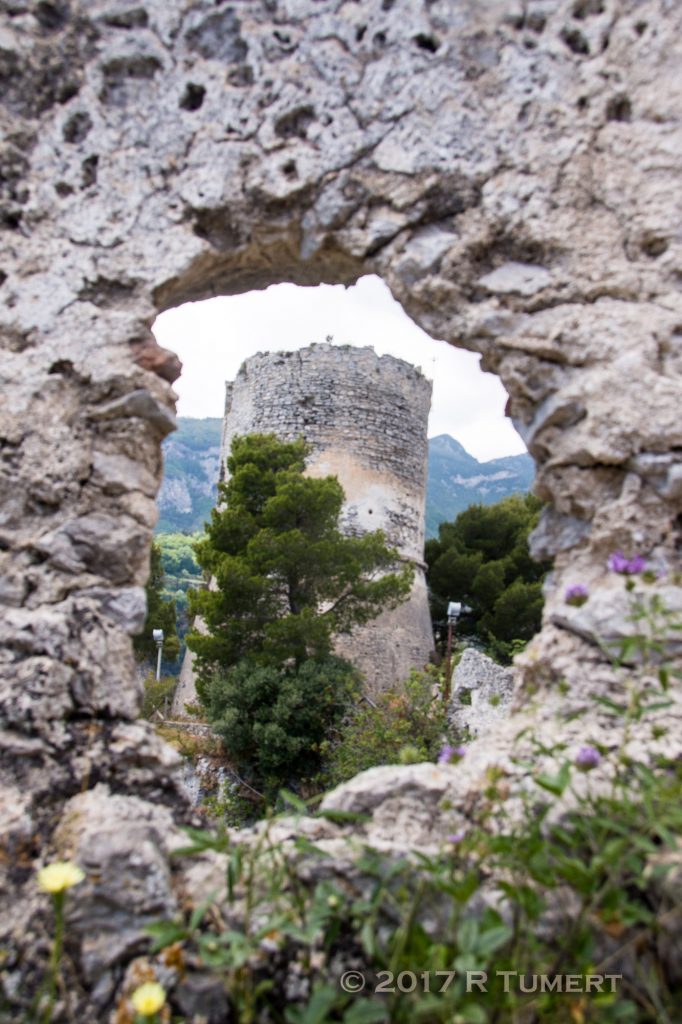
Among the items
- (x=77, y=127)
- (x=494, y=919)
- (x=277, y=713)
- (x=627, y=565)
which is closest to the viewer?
(x=494, y=919)

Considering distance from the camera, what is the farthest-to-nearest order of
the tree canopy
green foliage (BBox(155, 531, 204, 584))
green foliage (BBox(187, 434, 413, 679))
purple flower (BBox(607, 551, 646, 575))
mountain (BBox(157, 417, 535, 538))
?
mountain (BBox(157, 417, 535, 538)) < green foliage (BBox(155, 531, 204, 584)) < green foliage (BBox(187, 434, 413, 679)) < the tree canopy < purple flower (BBox(607, 551, 646, 575))

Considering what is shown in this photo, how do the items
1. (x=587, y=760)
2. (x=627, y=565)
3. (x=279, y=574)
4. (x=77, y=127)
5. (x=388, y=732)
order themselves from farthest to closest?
(x=279, y=574) → (x=388, y=732) → (x=77, y=127) → (x=627, y=565) → (x=587, y=760)

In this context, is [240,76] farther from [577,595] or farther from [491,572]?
[491,572]

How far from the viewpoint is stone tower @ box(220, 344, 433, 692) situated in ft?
55.4

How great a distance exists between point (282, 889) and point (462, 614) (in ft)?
56.6

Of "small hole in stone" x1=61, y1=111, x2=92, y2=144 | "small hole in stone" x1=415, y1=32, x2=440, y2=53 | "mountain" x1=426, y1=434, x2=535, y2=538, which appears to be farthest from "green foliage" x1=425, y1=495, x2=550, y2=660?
"mountain" x1=426, y1=434, x2=535, y2=538

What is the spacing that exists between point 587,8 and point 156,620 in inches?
729

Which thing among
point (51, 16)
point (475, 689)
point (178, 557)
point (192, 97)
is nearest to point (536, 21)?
point (192, 97)

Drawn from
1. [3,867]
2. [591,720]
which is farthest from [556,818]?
[3,867]

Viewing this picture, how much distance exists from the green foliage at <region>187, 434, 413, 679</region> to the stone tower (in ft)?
13.7

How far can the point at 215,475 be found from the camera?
120m

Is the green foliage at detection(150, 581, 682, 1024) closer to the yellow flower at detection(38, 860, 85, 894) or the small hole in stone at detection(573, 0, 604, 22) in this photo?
the yellow flower at detection(38, 860, 85, 894)

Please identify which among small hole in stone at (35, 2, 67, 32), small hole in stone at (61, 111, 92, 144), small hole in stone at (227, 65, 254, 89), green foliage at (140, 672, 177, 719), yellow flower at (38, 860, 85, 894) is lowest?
green foliage at (140, 672, 177, 719)

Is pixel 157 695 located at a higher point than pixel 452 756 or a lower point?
lower
